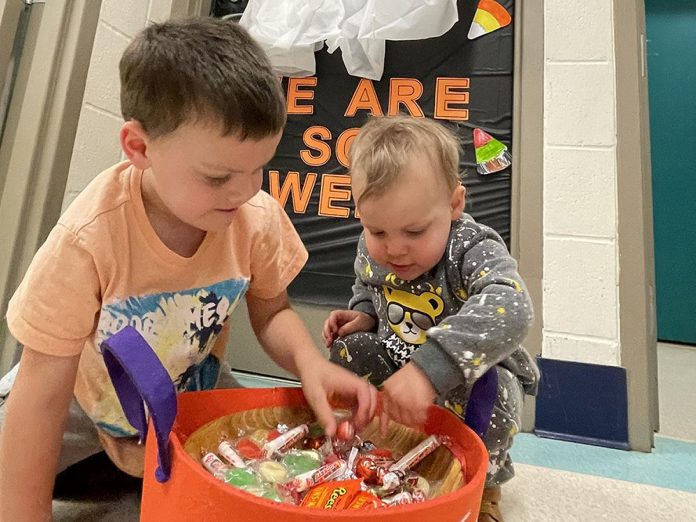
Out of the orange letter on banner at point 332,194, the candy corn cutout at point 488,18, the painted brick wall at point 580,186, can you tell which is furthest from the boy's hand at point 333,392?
the candy corn cutout at point 488,18

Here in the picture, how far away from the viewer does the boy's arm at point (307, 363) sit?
539 millimetres

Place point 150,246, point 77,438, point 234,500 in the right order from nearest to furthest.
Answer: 1. point 234,500
2. point 150,246
3. point 77,438

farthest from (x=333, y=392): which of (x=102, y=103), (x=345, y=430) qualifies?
(x=102, y=103)

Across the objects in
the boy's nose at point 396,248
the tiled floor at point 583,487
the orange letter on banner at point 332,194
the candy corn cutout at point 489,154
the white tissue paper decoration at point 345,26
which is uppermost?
the white tissue paper decoration at point 345,26

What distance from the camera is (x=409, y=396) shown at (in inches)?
20.7

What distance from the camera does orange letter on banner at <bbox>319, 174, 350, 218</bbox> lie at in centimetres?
134

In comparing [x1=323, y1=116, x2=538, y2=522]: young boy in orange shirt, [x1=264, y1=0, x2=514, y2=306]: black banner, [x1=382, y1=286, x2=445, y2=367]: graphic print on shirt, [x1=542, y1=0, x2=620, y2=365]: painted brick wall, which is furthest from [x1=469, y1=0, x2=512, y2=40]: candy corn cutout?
[x1=382, y1=286, x2=445, y2=367]: graphic print on shirt

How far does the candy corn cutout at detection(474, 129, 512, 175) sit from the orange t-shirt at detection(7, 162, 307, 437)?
2.12 ft

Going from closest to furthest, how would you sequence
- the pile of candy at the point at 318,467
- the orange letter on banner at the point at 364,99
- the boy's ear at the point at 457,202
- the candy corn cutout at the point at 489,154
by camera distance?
1. the pile of candy at the point at 318,467
2. the boy's ear at the point at 457,202
3. the candy corn cutout at the point at 489,154
4. the orange letter on banner at the point at 364,99

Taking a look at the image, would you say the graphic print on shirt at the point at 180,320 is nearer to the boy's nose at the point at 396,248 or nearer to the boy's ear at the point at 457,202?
the boy's nose at the point at 396,248

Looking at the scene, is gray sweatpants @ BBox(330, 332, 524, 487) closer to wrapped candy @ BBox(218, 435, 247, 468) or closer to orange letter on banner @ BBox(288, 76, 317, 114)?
wrapped candy @ BBox(218, 435, 247, 468)

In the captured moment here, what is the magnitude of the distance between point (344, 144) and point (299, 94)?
0.19 m

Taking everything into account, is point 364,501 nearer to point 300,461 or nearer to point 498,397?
point 300,461

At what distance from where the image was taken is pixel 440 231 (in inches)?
26.8
